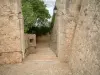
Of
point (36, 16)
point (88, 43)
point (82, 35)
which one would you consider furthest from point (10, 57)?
point (36, 16)

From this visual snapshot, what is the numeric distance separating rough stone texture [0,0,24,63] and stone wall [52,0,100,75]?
6.95 ft

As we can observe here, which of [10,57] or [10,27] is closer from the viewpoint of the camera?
[10,27]

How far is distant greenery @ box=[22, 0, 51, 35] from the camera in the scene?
46.7ft

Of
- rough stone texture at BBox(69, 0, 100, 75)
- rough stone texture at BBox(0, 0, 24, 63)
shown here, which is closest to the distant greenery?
rough stone texture at BBox(0, 0, 24, 63)

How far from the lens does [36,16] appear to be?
17328 millimetres

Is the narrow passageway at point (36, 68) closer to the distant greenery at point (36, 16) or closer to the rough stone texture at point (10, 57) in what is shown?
the rough stone texture at point (10, 57)

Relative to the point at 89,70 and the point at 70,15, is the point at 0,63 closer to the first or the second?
the point at 70,15

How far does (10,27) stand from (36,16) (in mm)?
9102

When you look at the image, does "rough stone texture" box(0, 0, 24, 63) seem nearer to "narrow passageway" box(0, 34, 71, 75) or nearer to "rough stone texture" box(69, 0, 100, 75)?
"narrow passageway" box(0, 34, 71, 75)

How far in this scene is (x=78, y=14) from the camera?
8.18m

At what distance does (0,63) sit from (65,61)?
3147mm

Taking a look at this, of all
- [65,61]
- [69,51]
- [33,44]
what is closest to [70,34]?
[69,51]

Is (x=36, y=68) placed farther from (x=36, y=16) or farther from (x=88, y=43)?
(x=36, y=16)

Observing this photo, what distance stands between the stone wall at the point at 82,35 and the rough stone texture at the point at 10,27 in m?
2.12
